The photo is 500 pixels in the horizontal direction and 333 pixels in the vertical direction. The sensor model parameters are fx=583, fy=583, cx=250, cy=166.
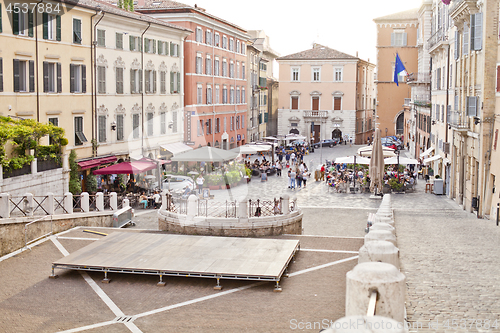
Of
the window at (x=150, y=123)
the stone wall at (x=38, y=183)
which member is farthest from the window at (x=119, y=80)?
the stone wall at (x=38, y=183)

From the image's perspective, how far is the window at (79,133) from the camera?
97.3ft

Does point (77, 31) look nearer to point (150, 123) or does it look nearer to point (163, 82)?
point (150, 123)

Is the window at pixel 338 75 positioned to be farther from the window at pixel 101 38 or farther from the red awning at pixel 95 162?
the red awning at pixel 95 162

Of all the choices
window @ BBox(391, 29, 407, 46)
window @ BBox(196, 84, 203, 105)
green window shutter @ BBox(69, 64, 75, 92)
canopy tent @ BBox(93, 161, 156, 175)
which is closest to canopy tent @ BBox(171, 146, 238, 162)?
canopy tent @ BBox(93, 161, 156, 175)

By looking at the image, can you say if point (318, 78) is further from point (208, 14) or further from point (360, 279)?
point (360, 279)

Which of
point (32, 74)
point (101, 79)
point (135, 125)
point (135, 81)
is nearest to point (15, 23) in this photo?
point (32, 74)

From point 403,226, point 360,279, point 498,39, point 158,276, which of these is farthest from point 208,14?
point 360,279

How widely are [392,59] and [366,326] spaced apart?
69.5m

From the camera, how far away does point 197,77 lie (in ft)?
151

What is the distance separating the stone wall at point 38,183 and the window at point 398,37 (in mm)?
51679

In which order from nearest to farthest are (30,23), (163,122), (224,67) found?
(30,23), (163,122), (224,67)

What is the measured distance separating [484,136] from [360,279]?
76.8 feet

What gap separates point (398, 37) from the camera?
67938mm

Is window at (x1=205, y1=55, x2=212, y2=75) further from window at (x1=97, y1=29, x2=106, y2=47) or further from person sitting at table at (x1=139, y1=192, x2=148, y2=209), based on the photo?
person sitting at table at (x1=139, y1=192, x2=148, y2=209)
